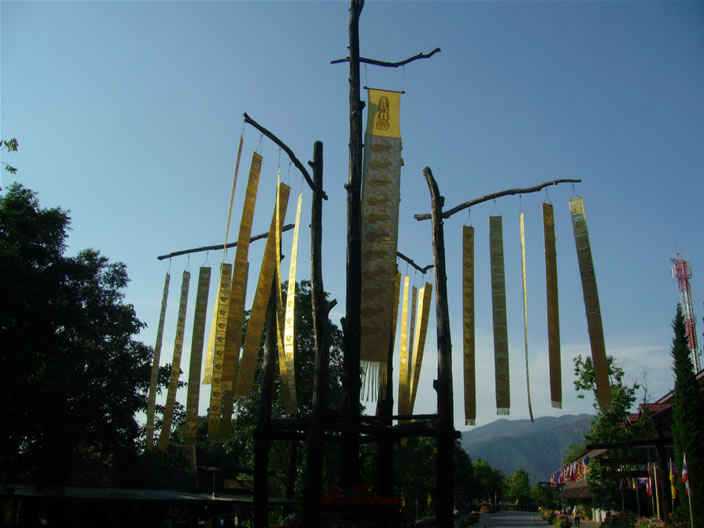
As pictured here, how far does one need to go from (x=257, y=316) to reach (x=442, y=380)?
368 cm

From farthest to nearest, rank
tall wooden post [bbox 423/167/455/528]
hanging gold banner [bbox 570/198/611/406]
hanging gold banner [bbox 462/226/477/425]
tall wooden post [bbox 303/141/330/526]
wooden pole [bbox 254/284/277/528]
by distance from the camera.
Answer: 1. hanging gold banner [bbox 462/226/477/425]
2. wooden pole [bbox 254/284/277/528]
3. hanging gold banner [bbox 570/198/611/406]
4. tall wooden post [bbox 423/167/455/528]
5. tall wooden post [bbox 303/141/330/526]

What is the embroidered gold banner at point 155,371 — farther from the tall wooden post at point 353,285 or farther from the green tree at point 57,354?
the tall wooden post at point 353,285

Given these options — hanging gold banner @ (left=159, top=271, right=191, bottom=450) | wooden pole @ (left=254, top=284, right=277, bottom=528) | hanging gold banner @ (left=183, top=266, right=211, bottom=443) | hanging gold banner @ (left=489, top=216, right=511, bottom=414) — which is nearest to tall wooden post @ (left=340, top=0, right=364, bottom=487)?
wooden pole @ (left=254, top=284, right=277, bottom=528)

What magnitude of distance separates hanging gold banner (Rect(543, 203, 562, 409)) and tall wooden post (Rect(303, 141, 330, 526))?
435cm

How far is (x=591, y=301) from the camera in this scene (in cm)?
1077

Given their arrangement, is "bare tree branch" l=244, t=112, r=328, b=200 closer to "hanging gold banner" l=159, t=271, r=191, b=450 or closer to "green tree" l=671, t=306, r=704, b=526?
"hanging gold banner" l=159, t=271, r=191, b=450

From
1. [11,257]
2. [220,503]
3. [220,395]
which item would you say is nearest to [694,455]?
[220,395]

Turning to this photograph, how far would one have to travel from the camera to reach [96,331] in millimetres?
17875

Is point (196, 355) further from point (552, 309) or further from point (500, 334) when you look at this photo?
point (552, 309)

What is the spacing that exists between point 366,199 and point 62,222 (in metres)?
12.0

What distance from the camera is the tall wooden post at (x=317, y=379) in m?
8.76

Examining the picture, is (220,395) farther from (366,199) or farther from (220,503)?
(220,503)

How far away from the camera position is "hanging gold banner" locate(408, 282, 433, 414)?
42.0ft

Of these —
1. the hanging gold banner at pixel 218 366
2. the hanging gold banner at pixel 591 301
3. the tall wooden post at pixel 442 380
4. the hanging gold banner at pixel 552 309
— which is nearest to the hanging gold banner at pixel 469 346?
the tall wooden post at pixel 442 380
